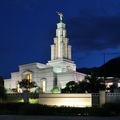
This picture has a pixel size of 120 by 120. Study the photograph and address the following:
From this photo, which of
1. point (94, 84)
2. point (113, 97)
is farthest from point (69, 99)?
point (94, 84)

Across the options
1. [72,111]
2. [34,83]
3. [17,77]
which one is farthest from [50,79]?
[72,111]

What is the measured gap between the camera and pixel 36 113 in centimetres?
3222

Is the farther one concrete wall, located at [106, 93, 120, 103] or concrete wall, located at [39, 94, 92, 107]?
concrete wall, located at [39, 94, 92, 107]

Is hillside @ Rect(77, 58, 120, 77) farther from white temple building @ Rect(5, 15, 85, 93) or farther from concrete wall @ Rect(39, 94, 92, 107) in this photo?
concrete wall @ Rect(39, 94, 92, 107)

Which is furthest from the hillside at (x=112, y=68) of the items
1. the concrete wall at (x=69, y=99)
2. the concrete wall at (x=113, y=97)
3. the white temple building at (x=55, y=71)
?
the concrete wall at (x=69, y=99)

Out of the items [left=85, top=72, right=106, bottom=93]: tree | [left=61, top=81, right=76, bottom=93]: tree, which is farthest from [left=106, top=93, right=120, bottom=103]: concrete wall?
[left=61, top=81, right=76, bottom=93]: tree

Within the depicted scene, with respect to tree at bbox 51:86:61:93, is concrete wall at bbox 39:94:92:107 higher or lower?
lower

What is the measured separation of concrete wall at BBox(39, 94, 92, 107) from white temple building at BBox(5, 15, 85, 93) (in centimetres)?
2136

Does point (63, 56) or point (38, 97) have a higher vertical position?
point (63, 56)

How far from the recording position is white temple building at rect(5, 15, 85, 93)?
73312 millimetres

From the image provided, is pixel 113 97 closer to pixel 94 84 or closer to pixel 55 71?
pixel 94 84

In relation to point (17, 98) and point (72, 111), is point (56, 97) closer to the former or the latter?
point (17, 98)

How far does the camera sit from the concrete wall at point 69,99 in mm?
49094

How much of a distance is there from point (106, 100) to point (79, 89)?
8.30 metres
